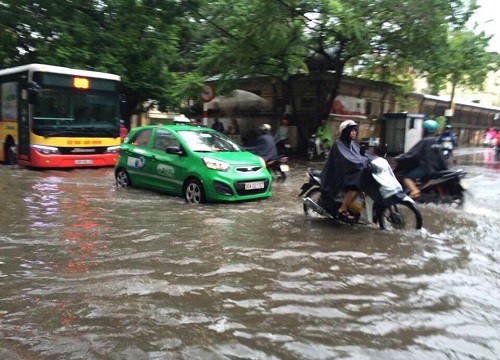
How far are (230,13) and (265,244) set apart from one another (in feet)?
37.1

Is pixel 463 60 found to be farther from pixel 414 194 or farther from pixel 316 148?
pixel 414 194

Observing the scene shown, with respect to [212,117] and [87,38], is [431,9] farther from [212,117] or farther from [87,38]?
[212,117]

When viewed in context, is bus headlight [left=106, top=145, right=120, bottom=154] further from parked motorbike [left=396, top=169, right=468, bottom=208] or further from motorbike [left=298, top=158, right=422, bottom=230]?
parked motorbike [left=396, top=169, right=468, bottom=208]

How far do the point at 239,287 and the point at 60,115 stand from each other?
33.4 ft

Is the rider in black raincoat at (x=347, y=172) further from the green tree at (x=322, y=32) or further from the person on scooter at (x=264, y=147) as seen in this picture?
the green tree at (x=322, y=32)

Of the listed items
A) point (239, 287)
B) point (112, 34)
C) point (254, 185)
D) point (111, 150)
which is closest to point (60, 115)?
point (111, 150)

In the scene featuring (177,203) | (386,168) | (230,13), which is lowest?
(177,203)

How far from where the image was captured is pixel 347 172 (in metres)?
6.72

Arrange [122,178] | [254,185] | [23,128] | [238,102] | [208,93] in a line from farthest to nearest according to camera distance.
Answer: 1. [238,102]
2. [208,93]
3. [23,128]
4. [122,178]
5. [254,185]

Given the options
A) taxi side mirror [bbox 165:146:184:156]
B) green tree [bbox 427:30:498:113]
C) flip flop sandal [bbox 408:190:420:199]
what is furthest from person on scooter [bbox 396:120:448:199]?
green tree [bbox 427:30:498:113]

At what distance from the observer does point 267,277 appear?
15.4ft

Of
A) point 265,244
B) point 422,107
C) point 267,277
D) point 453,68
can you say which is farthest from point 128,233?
point 422,107

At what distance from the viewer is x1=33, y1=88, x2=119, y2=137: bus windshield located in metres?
12.6

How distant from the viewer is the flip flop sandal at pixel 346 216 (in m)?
7.04
